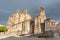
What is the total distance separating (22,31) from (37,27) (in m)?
2.76

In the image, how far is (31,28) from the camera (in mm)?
28484

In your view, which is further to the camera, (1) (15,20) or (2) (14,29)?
(1) (15,20)

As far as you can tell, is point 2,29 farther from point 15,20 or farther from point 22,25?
point 15,20

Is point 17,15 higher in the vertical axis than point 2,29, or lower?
higher

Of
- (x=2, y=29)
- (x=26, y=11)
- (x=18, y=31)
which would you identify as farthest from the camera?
(x=26, y=11)

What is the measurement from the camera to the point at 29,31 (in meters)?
27.1

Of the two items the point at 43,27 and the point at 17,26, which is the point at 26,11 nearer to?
the point at 17,26

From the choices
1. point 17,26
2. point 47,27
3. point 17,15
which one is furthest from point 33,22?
point 17,15

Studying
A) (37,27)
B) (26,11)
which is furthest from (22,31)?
(26,11)

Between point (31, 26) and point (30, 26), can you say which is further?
point (31, 26)

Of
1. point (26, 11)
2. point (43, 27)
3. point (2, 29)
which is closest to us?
point (43, 27)

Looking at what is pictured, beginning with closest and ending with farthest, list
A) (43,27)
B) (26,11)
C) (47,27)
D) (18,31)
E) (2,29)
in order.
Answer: (47,27), (43,27), (18,31), (2,29), (26,11)

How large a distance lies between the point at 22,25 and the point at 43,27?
3.84 metres

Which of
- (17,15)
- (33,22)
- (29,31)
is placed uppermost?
(17,15)
